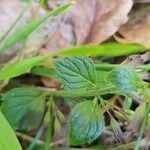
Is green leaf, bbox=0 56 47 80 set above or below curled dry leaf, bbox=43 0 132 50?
above

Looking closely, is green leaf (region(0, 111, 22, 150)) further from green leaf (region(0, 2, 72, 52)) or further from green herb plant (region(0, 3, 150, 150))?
green leaf (region(0, 2, 72, 52))

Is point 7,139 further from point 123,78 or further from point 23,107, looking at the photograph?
point 123,78

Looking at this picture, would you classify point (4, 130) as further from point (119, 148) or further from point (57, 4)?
point (57, 4)

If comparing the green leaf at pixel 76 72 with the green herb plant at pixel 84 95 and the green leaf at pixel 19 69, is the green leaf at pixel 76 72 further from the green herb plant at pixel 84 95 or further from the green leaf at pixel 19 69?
the green leaf at pixel 19 69

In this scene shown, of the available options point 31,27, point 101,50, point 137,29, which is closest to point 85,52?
point 101,50

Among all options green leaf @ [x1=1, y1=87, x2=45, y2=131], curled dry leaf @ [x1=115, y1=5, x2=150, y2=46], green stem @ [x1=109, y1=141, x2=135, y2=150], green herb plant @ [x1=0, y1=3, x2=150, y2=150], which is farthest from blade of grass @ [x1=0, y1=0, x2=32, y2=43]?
green stem @ [x1=109, y1=141, x2=135, y2=150]
